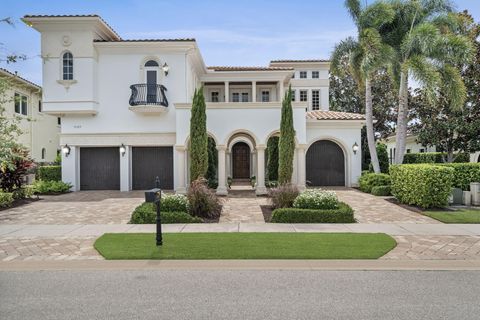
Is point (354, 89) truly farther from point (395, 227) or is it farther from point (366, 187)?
point (395, 227)

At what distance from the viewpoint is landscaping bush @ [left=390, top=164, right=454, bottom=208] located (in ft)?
41.9

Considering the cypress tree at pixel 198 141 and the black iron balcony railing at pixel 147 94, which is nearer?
the cypress tree at pixel 198 141

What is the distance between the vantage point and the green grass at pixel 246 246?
24.1 ft

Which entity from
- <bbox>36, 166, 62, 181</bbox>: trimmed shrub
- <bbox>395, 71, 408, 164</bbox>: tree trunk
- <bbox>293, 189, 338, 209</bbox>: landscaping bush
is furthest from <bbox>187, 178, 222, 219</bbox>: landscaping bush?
<bbox>36, 166, 62, 181</bbox>: trimmed shrub

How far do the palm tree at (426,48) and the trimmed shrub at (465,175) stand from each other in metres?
3.31

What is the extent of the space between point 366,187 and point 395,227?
9387 millimetres

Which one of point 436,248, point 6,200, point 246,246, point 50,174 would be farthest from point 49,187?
point 436,248

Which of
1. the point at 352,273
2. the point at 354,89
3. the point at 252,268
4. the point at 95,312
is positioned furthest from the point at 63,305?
the point at 354,89

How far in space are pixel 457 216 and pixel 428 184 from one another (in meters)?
1.60

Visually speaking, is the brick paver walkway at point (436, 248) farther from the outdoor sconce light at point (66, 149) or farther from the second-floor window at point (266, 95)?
the second-floor window at point (266, 95)

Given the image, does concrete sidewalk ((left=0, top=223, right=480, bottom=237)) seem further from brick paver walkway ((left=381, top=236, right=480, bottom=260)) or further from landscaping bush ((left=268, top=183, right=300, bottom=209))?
landscaping bush ((left=268, top=183, right=300, bottom=209))

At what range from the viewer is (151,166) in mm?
20938

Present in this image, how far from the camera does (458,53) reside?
55.8 feet

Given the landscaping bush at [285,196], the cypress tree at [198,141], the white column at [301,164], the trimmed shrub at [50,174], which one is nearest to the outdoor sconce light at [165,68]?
the cypress tree at [198,141]
